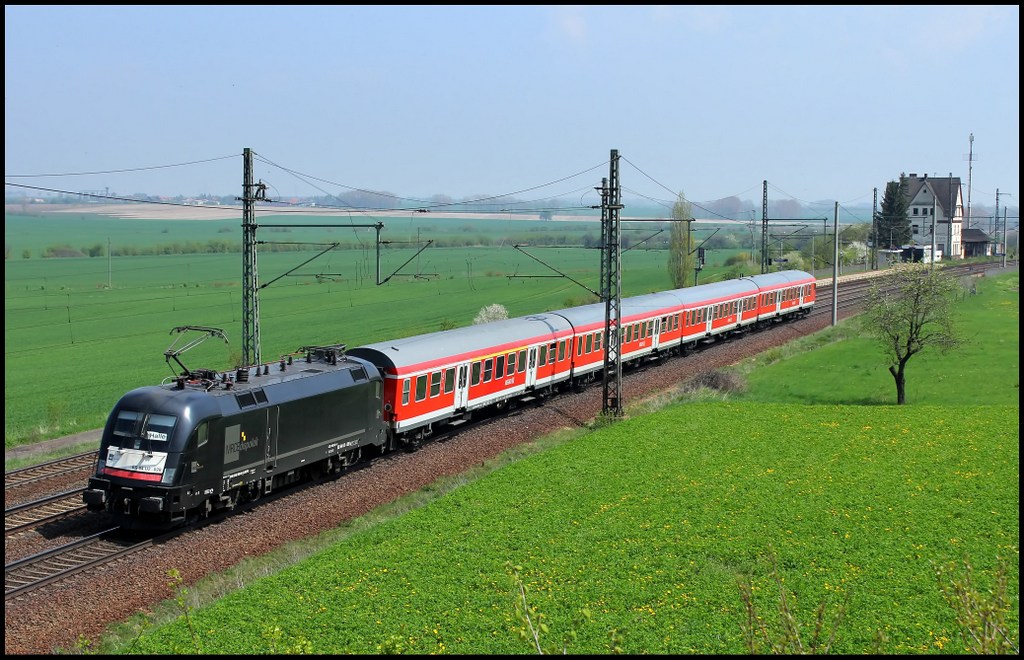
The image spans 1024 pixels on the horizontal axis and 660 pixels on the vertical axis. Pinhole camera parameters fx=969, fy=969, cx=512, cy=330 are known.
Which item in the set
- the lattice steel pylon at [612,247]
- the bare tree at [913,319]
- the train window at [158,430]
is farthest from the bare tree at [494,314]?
the train window at [158,430]

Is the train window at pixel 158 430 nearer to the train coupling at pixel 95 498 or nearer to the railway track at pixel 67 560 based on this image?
the train coupling at pixel 95 498

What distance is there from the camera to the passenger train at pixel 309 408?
22219 mm

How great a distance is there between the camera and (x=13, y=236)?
639 ft

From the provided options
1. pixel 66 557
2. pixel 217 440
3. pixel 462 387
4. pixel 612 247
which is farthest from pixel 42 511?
pixel 612 247

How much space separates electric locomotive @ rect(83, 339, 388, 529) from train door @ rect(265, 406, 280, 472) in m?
0.03

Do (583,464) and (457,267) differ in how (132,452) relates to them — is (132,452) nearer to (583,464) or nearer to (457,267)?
(583,464)

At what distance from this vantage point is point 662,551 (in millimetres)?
21750

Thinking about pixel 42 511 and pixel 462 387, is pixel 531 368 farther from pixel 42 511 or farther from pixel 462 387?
pixel 42 511

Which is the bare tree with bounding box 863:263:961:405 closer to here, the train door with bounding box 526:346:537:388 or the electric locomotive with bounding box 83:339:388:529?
the train door with bounding box 526:346:537:388

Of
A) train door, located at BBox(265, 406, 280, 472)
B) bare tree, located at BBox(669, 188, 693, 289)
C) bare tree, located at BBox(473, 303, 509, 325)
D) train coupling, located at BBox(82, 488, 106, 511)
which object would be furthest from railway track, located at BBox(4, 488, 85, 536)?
bare tree, located at BBox(669, 188, 693, 289)

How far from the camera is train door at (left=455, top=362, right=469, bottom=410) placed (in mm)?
33125

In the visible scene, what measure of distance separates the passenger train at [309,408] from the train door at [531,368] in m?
0.07

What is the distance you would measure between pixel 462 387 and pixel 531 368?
4990mm

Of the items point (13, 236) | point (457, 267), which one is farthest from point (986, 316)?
point (13, 236)
